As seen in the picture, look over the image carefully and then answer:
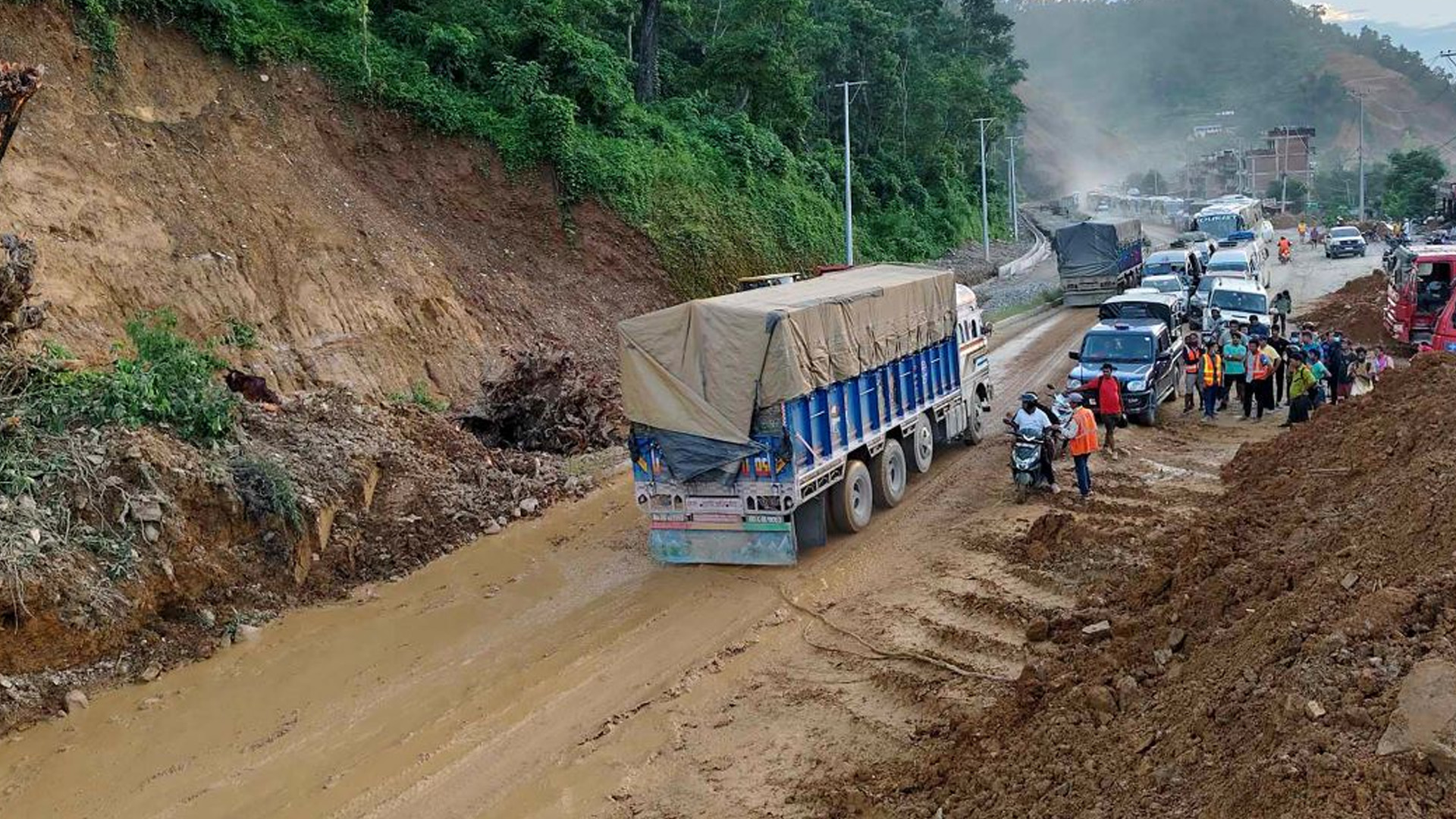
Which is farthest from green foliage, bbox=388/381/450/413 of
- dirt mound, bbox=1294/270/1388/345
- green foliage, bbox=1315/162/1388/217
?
green foliage, bbox=1315/162/1388/217

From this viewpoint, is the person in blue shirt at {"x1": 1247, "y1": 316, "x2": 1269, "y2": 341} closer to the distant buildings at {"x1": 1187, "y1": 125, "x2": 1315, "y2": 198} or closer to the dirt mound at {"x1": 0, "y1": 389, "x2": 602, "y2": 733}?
the dirt mound at {"x1": 0, "y1": 389, "x2": 602, "y2": 733}

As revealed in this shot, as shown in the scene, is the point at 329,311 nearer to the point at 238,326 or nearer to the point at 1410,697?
the point at 238,326

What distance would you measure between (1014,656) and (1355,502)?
3.83 m

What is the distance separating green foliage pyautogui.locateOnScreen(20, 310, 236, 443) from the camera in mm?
12320

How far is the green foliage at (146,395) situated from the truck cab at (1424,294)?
2369cm

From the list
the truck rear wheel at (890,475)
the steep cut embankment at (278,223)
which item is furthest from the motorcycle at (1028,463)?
the steep cut embankment at (278,223)

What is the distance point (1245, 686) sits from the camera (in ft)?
22.6

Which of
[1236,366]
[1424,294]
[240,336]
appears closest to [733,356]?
[240,336]

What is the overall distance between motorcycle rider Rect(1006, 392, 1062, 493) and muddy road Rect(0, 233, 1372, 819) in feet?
3.04

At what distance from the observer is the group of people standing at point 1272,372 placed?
18.1 m

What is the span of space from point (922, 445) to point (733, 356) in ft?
16.3

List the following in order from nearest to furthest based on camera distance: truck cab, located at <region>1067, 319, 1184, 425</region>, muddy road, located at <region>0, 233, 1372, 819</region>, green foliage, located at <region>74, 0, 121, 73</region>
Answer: muddy road, located at <region>0, 233, 1372, 819</region> < truck cab, located at <region>1067, 319, 1184, 425</region> < green foliage, located at <region>74, 0, 121, 73</region>

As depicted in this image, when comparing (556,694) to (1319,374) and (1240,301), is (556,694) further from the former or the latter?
(1240,301)

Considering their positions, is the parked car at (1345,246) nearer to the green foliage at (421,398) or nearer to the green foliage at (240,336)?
the green foliage at (421,398)
